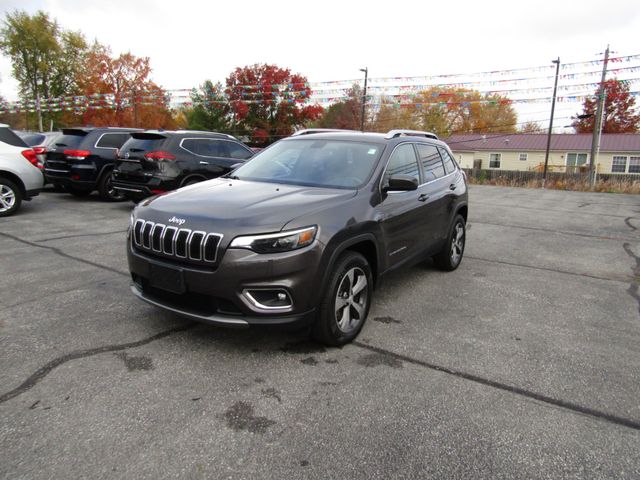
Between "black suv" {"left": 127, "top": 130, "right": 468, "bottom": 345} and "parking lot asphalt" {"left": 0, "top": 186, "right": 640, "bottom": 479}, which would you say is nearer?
"parking lot asphalt" {"left": 0, "top": 186, "right": 640, "bottom": 479}

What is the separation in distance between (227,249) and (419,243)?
Answer: 97.5 inches

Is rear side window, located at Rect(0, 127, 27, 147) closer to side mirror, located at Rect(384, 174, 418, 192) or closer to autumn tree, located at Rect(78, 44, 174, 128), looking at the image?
side mirror, located at Rect(384, 174, 418, 192)

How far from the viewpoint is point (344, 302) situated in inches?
141

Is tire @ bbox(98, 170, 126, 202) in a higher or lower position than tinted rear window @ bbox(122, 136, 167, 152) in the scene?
lower

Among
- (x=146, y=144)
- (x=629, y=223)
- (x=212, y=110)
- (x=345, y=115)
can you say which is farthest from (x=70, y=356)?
(x=345, y=115)

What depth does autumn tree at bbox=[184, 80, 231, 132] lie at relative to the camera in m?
40.8

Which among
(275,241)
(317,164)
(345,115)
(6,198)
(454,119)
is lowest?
(6,198)

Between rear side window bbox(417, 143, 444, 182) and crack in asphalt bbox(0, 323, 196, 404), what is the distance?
307cm

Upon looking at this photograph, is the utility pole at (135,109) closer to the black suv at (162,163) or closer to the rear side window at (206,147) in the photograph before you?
the rear side window at (206,147)

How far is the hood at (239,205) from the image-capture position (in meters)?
3.15

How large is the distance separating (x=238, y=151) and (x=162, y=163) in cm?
196

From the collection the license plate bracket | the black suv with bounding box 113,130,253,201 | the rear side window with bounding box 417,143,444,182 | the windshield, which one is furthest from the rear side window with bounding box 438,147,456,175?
the black suv with bounding box 113,130,253,201

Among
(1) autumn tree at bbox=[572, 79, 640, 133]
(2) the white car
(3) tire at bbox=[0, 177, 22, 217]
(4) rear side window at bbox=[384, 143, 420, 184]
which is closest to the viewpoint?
(4) rear side window at bbox=[384, 143, 420, 184]

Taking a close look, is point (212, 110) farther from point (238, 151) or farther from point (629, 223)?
point (629, 223)
